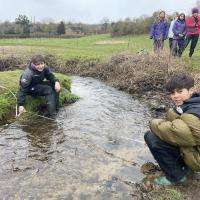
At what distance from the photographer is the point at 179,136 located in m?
5.30

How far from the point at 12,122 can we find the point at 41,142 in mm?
1765

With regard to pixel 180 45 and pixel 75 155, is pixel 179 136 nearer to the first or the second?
pixel 75 155

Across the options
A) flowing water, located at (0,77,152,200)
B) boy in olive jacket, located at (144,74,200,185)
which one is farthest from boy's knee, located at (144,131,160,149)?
flowing water, located at (0,77,152,200)

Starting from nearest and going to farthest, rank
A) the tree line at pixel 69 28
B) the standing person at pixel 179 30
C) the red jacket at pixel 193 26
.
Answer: the standing person at pixel 179 30 → the red jacket at pixel 193 26 → the tree line at pixel 69 28

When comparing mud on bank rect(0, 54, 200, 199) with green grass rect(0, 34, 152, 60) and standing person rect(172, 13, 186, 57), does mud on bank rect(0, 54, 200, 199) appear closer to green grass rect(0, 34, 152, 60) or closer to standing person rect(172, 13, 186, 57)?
standing person rect(172, 13, 186, 57)

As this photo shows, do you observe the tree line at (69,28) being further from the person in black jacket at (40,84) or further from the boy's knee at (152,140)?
the boy's knee at (152,140)

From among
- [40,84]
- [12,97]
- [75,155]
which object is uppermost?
[40,84]

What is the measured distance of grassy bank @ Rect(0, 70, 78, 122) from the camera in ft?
32.9

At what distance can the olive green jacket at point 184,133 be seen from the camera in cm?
522

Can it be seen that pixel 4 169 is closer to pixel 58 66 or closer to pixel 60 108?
pixel 60 108

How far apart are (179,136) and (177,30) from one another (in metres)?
11.8

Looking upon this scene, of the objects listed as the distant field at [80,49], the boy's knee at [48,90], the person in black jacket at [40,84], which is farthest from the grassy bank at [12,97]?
Result: the distant field at [80,49]

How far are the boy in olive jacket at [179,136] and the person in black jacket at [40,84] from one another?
4.95 meters

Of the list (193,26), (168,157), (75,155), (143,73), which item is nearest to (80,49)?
(193,26)
